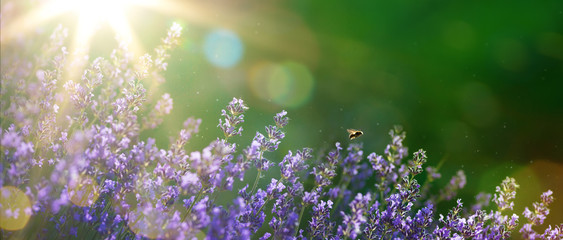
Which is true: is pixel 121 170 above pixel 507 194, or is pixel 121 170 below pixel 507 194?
above

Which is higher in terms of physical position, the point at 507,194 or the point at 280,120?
the point at 280,120

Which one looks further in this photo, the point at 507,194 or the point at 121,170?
the point at 507,194

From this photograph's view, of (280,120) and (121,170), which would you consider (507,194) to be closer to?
(280,120)

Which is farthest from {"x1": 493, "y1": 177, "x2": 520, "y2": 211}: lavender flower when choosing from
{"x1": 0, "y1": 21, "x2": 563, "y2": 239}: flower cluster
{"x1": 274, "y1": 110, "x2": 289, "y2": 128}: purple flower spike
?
{"x1": 274, "y1": 110, "x2": 289, "y2": 128}: purple flower spike

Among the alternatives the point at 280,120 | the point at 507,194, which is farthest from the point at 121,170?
the point at 507,194

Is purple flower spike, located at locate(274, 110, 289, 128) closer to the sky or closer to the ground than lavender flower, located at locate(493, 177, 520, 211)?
closer to the sky

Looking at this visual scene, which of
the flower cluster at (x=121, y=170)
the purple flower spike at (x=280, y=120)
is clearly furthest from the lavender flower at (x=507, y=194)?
the purple flower spike at (x=280, y=120)

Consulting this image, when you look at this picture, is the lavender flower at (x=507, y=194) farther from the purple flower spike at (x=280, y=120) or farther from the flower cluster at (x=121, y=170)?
the purple flower spike at (x=280, y=120)

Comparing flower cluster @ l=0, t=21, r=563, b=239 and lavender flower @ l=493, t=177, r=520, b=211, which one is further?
lavender flower @ l=493, t=177, r=520, b=211

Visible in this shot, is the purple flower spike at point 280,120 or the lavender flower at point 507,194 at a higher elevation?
the purple flower spike at point 280,120

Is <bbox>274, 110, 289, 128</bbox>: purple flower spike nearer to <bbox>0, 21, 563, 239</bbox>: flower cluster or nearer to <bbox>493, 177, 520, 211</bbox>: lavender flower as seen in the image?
<bbox>0, 21, 563, 239</bbox>: flower cluster

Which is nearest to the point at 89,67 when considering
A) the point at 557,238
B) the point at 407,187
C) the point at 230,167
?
the point at 230,167
